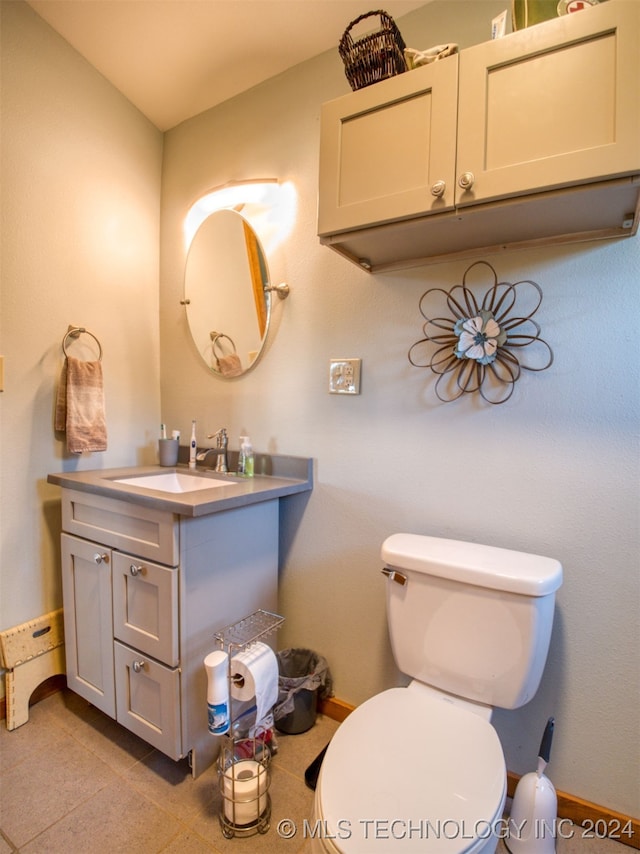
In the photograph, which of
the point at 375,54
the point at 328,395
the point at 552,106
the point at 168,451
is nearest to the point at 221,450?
the point at 168,451

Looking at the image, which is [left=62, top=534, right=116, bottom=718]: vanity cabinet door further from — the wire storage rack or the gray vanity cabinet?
the wire storage rack

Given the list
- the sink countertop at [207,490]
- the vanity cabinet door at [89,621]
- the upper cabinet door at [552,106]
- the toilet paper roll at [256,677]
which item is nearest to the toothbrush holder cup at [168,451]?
the sink countertop at [207,490]

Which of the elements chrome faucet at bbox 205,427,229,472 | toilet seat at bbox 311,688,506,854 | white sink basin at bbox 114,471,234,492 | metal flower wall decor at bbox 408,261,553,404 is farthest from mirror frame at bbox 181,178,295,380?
toilet seat at bbox 311,688,506,854

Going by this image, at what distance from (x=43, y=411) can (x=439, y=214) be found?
1565mm

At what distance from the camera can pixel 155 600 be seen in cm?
123

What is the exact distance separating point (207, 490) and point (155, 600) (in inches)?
14.0

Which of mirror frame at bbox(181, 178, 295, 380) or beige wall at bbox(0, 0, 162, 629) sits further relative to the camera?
mirror frame at bbox(181, 178, 295, 380)

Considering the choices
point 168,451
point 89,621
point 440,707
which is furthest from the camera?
point 168,451

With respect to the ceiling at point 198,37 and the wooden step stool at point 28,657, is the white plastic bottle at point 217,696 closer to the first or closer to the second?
the wooden step stool at point 28,657

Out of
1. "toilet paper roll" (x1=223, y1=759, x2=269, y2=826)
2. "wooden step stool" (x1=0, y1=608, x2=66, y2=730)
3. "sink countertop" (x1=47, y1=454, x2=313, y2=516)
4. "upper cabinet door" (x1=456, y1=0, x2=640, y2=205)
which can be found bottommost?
"toilet paper roll" (x1=223, y1=759, x2=269, y2=826)

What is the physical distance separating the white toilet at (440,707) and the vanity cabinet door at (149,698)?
21.2 inches

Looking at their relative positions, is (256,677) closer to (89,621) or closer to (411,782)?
(411,782)

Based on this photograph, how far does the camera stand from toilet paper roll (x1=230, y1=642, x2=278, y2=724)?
1.15 m

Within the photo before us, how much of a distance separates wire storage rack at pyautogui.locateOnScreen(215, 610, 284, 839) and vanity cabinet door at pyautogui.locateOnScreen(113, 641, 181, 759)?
157mm
